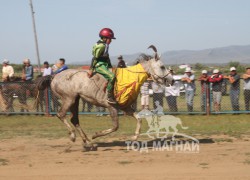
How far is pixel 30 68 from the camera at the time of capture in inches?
685

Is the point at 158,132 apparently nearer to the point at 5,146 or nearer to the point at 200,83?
the point at 5,146

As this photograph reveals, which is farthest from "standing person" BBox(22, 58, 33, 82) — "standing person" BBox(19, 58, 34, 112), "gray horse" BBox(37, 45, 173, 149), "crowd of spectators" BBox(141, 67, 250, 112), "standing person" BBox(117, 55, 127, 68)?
"gray horse" BBox(37, 45, 173, 149)

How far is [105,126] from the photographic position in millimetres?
14352

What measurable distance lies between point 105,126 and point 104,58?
16.5ft

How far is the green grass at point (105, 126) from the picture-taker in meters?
12.2

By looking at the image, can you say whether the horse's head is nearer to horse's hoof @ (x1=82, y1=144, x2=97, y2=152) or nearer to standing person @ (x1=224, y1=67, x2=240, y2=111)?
horse's hoof @ (x1=82, y1=144, x2=97, y2=152)


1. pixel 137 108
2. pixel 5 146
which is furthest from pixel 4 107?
pixel 5 146

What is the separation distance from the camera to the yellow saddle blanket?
31.4 ft

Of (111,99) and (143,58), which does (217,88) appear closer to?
(143,58)

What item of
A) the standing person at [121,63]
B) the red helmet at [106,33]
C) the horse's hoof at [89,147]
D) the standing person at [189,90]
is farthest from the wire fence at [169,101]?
the red helmet at [106,33]

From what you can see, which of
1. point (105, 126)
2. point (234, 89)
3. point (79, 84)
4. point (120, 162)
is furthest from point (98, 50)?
point (234, 89)

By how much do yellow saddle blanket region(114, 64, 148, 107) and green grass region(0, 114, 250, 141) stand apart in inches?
81.1

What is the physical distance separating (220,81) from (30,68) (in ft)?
24.0

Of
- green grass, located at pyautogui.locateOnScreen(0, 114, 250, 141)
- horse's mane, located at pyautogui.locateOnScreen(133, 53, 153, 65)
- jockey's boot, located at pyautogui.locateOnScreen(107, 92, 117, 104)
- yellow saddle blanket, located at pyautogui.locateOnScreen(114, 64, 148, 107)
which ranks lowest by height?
green grass, located at pyautogui.locateOnScreen(0, 114, 250, 141)
